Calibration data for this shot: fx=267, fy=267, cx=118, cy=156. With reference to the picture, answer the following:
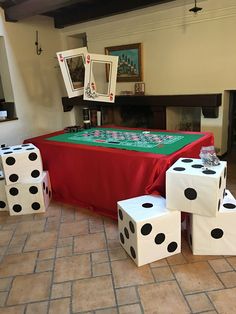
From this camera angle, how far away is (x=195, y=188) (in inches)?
73.3

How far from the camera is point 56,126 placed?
5.62 metres

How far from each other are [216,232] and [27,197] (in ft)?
6.18

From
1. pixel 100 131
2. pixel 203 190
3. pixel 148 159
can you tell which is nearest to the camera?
pixel 203 190

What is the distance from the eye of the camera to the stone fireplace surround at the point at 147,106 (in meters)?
4.00

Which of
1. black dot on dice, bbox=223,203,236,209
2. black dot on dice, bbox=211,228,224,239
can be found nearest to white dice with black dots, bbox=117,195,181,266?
black dot on dice, bbox=211,228,224,239

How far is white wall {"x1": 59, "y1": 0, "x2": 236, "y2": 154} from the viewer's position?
372 centimetres

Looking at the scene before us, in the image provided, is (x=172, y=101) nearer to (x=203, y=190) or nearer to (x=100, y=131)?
(x=100, y=131)

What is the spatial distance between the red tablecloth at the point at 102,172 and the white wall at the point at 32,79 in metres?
1.84

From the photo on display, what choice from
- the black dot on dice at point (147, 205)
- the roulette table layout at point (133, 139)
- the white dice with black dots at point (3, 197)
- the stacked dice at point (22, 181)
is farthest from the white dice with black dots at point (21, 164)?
the black dot on dice at point (147, 205)

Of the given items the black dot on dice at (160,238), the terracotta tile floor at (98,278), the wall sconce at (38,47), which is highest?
the wall sconce at (38,47)

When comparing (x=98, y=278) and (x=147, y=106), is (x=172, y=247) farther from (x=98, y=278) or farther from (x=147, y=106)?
(x=147, y=106)

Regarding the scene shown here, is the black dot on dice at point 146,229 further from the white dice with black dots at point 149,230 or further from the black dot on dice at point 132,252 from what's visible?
the black dot on dice at point 132,252

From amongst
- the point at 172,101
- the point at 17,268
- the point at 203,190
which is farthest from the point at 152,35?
the point at 17,268

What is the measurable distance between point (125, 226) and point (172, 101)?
277 cm
